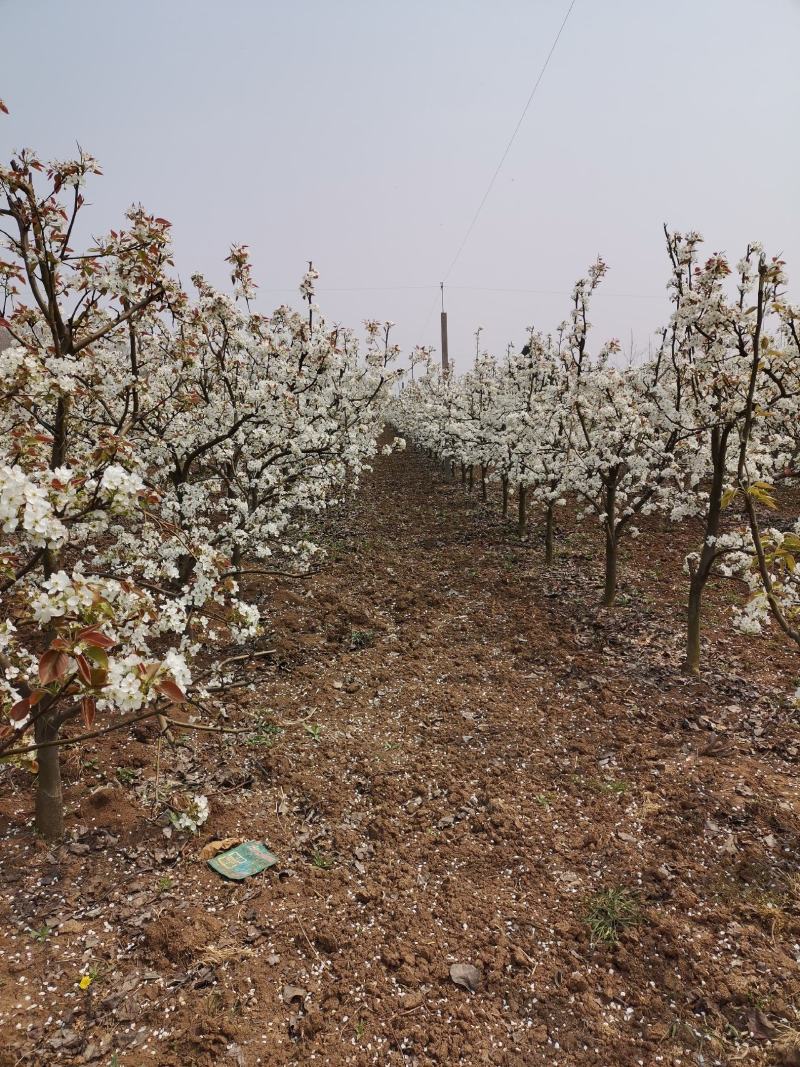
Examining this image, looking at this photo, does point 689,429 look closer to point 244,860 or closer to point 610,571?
point 610,571

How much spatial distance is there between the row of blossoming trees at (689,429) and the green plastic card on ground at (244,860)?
427cm

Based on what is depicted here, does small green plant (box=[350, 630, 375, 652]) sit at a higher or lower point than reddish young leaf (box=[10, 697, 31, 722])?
lower

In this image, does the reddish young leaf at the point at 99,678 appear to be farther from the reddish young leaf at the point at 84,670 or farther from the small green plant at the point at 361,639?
the small green plant at the point at 361,639

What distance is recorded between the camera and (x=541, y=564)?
12188 mm

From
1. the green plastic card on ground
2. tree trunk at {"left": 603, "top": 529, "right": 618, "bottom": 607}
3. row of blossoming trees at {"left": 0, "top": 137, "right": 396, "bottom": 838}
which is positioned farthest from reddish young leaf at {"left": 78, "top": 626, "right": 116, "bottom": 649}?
tree trunk at {"left": 603, "top": 529, "right": 618, "bottom": 607}

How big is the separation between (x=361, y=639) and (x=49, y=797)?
4886 millimetres

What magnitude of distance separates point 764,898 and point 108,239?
294 inches

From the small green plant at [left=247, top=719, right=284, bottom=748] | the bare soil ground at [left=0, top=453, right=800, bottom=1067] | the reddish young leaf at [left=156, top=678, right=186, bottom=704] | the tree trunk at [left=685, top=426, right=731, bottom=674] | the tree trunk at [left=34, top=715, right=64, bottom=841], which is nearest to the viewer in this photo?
A: the reddish young leaf at [left=156, top=678, right=186, bottom=704]

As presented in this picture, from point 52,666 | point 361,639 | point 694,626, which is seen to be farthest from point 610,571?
point 52,666

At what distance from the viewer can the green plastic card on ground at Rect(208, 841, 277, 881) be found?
14.7 ft

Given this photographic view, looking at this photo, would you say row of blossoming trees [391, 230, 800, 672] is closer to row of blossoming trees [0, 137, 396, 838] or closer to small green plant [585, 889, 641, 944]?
small green plant [585, 889, 641, 944]

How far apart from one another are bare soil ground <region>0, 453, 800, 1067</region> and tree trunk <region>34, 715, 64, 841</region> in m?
0.16

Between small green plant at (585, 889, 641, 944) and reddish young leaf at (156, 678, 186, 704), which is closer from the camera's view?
reddish young leaf at (156, 678, 186, 704)

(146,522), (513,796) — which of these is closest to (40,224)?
(146,522)
